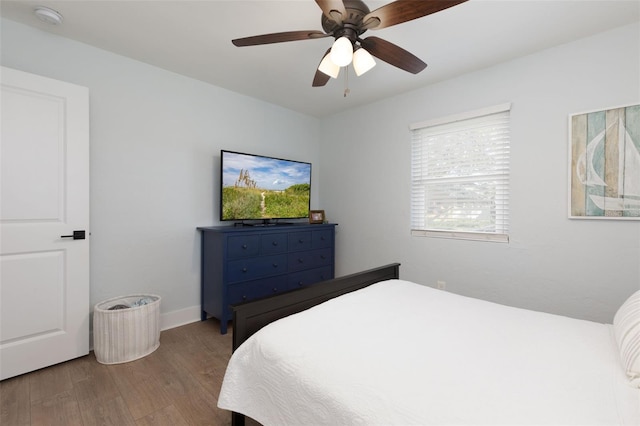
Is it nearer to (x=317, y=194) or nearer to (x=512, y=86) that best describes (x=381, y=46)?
(x=512, y=86)

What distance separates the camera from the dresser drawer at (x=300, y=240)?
324 centimetres

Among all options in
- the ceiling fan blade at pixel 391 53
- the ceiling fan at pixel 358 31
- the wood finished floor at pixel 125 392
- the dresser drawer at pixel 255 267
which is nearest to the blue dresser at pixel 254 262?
the dresser drawer at pixel 255 267

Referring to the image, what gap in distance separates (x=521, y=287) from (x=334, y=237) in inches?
79.9

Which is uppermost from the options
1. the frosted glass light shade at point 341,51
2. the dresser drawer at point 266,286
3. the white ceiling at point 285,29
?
the white ceiling at point 285,29

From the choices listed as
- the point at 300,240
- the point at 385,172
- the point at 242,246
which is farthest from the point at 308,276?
the point at 385,172

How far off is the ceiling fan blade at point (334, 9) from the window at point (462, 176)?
1774mm

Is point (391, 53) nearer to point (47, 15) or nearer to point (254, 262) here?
point (254, 262)

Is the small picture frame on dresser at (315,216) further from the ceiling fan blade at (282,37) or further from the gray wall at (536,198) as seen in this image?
the ceiling fan blade at (282,37)

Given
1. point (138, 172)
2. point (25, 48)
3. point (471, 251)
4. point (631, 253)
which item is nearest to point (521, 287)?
point (471, 251)

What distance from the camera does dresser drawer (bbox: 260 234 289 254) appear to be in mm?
2979

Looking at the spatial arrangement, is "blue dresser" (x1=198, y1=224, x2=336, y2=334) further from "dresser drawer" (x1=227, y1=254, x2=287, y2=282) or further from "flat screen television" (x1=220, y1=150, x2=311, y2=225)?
"flat screen television" (x1=220, y1=150, x2=311, y2=225)

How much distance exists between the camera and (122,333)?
2.21 m

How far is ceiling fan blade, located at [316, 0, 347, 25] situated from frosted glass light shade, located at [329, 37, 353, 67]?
10 centimetres

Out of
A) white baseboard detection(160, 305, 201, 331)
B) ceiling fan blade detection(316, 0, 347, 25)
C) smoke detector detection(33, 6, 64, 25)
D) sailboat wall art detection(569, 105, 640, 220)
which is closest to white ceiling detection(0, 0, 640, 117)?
smoke detector detection(33, 6, 64, 25)
